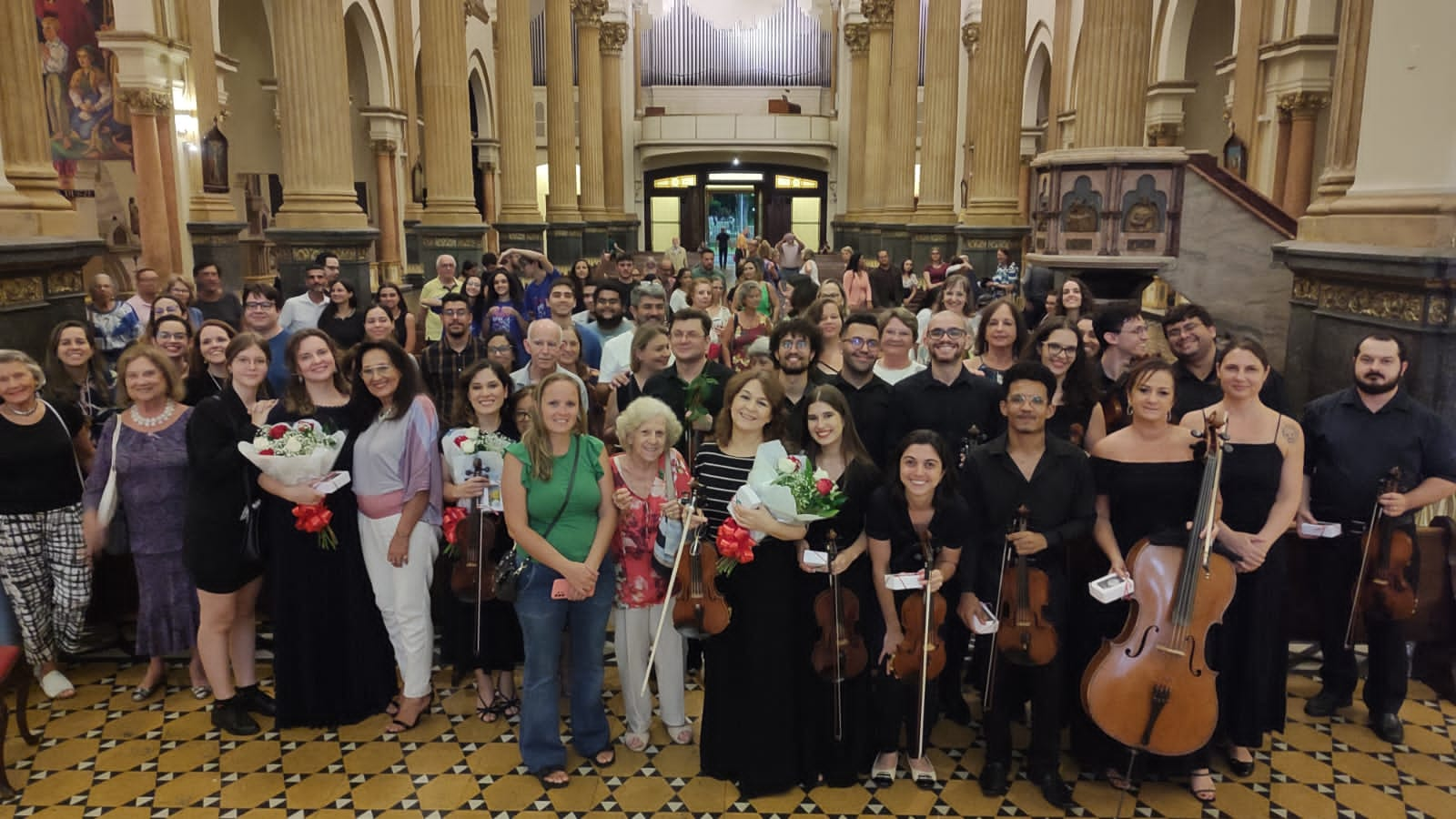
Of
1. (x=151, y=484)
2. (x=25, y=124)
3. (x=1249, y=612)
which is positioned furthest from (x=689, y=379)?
(x=25, y=124)

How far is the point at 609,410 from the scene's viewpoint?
5453 mm

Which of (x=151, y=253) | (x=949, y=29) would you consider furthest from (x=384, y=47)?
(x=949, y=29)

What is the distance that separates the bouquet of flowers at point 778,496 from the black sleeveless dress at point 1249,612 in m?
1.61

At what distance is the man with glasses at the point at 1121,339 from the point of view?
5273 millimetres

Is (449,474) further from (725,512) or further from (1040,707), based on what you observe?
(1040,707)

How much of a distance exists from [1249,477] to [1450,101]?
10.2ft

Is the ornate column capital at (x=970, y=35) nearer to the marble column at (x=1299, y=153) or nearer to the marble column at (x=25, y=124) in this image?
the marble column at (x=1299, y=153)

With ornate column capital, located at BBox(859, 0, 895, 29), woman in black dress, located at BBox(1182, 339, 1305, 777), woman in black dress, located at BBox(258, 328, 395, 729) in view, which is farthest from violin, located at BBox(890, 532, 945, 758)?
ornate column capital, located at BBox(859, 0, 895, 29)

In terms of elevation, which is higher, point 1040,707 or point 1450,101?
point 1450,101

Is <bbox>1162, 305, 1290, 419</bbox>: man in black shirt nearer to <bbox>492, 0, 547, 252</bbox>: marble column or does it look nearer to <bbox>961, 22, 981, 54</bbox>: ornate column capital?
<bbox>492, 0, 547, 252</bbox>: marble column

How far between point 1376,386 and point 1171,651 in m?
1.66

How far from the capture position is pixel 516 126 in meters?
16.1

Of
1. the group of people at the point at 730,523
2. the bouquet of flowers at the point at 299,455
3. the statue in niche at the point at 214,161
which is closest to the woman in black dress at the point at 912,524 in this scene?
the group of people at the point at 730,523

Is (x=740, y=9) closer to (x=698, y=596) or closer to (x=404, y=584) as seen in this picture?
(x=404, y=584)
